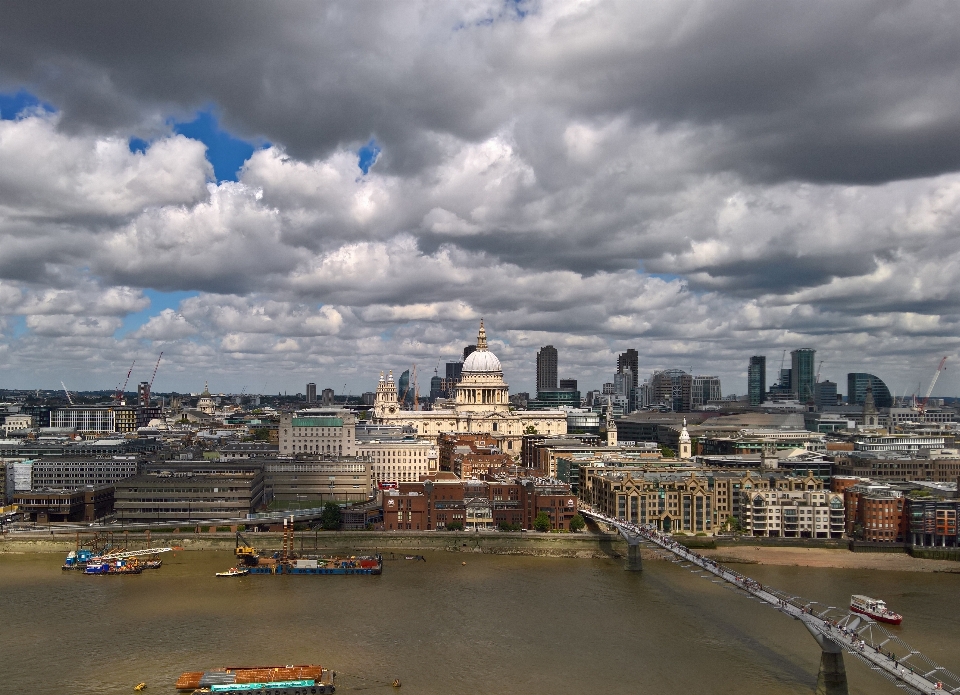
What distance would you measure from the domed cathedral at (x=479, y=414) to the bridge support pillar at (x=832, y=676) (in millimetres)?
80663

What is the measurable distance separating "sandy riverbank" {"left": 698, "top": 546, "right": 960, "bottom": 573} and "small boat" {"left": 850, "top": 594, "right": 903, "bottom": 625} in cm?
1283

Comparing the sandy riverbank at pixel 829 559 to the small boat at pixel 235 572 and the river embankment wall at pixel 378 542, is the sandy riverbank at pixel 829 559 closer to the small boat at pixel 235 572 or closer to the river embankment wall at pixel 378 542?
the river embankment wall at pixel 378 542

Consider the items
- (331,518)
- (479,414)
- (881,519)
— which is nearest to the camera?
(881,519)

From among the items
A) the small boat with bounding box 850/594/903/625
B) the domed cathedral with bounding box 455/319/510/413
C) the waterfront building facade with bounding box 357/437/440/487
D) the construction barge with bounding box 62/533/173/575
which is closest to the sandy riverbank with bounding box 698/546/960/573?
the small boat with bounding box 850/594/903/625

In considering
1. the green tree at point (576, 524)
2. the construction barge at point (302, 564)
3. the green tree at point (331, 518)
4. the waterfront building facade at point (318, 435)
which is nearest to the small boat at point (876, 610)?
the green tree at point (576, 524)

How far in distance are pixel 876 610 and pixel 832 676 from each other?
10.5 meters

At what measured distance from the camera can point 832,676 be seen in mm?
28359

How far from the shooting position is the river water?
1200 inches

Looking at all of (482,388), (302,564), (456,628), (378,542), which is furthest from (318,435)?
(456,628)

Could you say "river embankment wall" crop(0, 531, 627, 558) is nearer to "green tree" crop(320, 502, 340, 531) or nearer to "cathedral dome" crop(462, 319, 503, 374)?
"green tree" crop(320, 502, 340, 531)

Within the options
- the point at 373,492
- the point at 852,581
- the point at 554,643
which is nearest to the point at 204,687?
the point at 554,643

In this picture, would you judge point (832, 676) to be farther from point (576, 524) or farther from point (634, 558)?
point (576, 524)

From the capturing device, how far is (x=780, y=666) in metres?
31.5

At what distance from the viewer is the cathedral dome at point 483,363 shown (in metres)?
125
